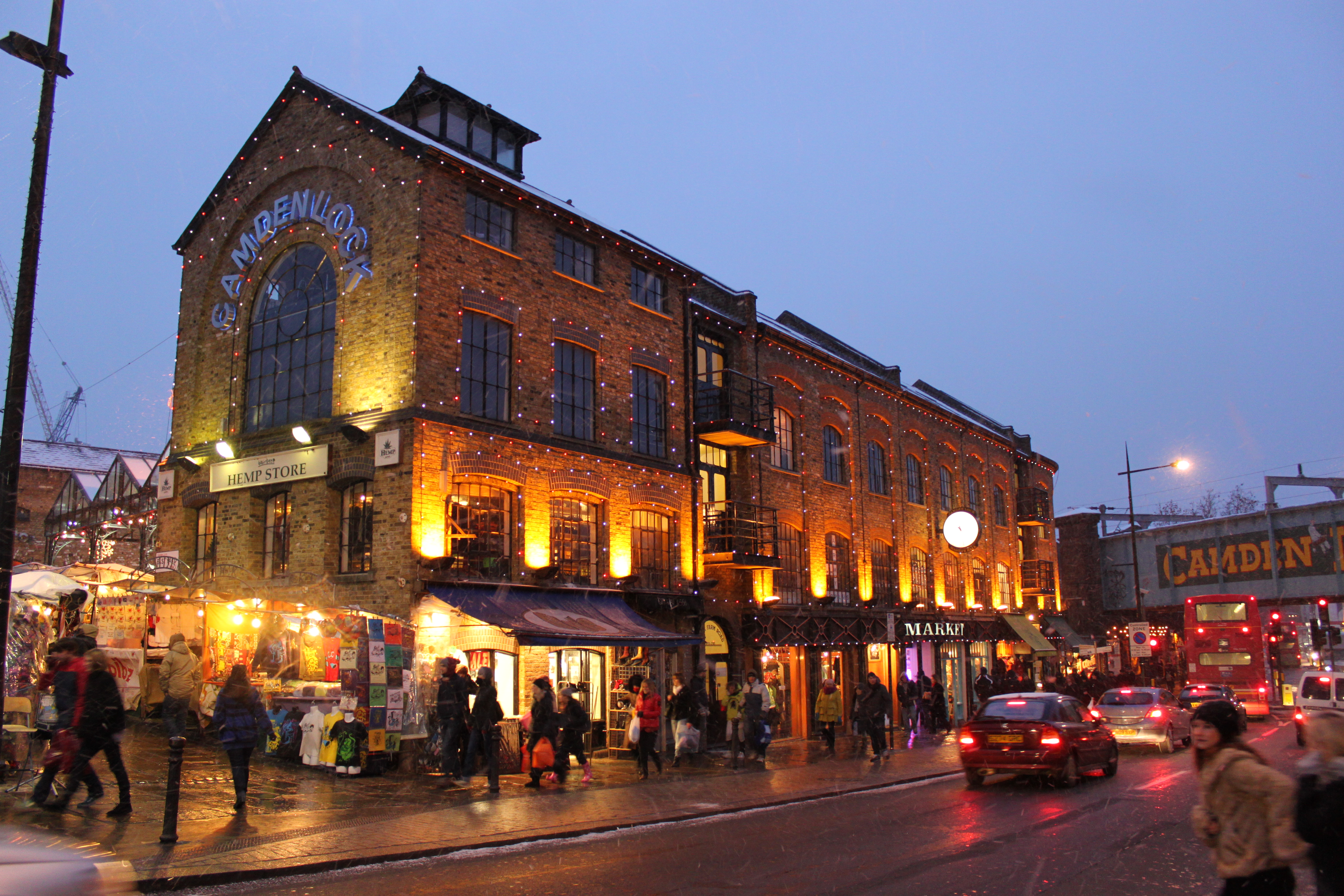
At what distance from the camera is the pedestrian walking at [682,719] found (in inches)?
720

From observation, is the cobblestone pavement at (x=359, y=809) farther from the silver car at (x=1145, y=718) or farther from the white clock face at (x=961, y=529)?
the white clock face at (x=961, y=529)

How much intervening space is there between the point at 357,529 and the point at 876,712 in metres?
10.4

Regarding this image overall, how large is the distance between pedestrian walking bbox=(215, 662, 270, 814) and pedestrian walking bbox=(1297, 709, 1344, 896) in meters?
10.5

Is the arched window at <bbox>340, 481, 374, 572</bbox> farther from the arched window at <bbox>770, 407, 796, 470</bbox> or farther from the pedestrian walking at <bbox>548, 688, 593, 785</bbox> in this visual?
the arched window at <bbox>770, 407, 796, 470</bbox>

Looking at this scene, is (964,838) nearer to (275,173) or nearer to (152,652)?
(152,652)

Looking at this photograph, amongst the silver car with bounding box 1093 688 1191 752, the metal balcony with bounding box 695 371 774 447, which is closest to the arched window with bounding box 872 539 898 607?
the metal balcony with bounding box 695 371 774 447

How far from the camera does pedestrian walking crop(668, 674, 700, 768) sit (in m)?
18.3

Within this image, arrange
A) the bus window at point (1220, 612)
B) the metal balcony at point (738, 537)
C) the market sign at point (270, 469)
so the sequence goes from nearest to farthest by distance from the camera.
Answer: the market sign at point (270, 469) < the metal balcony at point (738, 537) < the bus window at point (1220, 612)

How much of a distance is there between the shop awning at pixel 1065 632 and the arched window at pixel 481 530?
99.3 feet

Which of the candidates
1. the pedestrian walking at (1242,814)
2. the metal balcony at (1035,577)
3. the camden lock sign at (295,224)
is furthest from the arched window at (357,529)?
the metal balcony at (1035,577)

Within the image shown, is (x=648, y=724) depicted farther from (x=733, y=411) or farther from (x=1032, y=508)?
(x=1032, y=508)

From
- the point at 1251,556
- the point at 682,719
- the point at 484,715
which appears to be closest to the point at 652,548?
the point at 682,719

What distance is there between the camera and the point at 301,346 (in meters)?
20.0

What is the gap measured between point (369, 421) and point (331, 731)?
530 centimetres
